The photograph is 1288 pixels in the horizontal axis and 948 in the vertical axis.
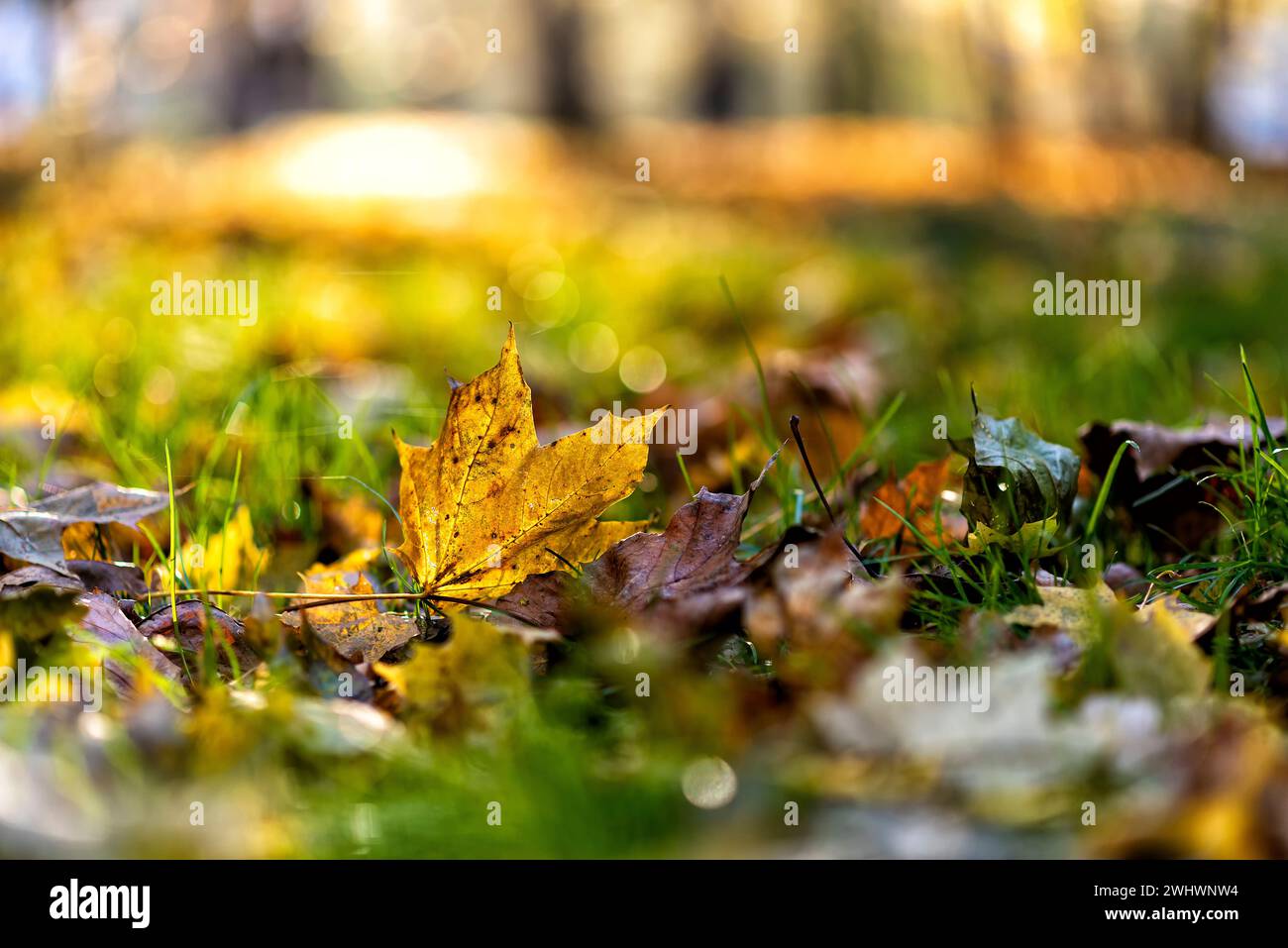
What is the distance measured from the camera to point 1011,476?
1474 millimetres

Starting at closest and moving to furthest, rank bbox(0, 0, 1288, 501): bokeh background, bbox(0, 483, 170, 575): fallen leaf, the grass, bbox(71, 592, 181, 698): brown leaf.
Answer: the grass < bbox(71, 592, 181, 698): brown leaf < bbox(0, 483, 170, 575): fallen leaf < bbox(0, 0, 1288, 501): bokeh background

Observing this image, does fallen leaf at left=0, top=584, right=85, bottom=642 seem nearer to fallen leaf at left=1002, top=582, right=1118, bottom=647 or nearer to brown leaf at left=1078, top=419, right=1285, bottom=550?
fallen leaf at left=1002, top=582, right=1118, bottom=647

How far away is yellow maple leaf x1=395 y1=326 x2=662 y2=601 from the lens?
135cm

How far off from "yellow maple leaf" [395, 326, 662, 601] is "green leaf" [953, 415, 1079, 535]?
0.41 m

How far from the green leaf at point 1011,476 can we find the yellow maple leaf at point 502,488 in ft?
1.36

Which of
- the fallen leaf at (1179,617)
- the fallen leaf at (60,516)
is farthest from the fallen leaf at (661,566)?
the fallen leaf at (60,516)

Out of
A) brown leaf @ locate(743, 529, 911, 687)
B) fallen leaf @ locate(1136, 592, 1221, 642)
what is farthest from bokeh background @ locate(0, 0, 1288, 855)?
fallen leaf @ locate(1136, 592, 1221, 642)

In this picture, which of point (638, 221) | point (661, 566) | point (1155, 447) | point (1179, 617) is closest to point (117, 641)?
point (661, 566)

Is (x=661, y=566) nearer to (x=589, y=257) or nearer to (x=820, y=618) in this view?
(x=820, y=618)

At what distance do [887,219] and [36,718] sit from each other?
779cm

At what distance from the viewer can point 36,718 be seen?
1114 millimetres

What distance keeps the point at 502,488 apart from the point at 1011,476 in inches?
23.7

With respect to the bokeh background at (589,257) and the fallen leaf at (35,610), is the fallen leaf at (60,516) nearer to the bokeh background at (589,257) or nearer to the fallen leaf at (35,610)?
the bokeh background at (589,257)

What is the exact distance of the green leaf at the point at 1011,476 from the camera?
57.7 inches
